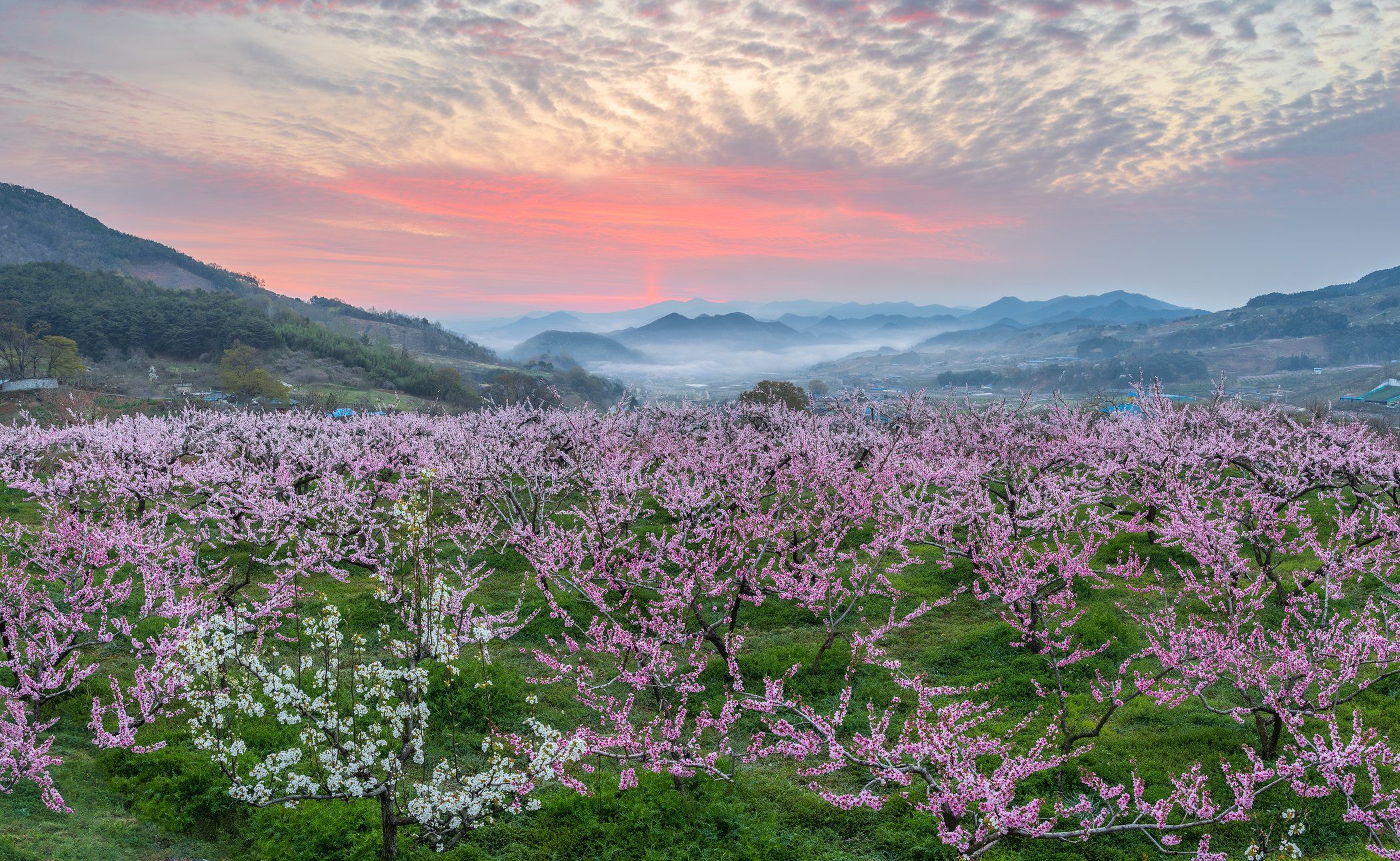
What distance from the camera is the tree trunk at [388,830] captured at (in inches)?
297

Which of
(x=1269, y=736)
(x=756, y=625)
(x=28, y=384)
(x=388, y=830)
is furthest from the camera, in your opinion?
(x=28, y=384)

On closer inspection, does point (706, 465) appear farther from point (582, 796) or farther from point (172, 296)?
point (172, 296)

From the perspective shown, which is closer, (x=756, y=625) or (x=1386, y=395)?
(x=756, y=625)

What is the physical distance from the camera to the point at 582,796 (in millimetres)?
8891

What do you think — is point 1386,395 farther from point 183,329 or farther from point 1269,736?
point 183,329

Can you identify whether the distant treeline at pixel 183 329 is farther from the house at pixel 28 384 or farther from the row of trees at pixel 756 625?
the row of trees at pixel 756 625

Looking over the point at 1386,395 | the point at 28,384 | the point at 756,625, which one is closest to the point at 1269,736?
the point at 756,625

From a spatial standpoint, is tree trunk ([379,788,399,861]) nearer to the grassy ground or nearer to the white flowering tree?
the white flowering tree

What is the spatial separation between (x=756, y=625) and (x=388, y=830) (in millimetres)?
9396

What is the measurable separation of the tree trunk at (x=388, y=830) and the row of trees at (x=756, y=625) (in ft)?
0.13

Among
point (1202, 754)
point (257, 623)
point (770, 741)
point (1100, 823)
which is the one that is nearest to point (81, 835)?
point (257, 623)

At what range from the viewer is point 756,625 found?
52.1ft

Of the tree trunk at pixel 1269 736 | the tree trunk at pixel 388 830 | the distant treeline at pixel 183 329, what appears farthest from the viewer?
the distant treeline at pixel 183 329

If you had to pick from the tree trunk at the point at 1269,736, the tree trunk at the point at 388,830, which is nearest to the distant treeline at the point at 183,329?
the tree trunk at the point at 388,830
